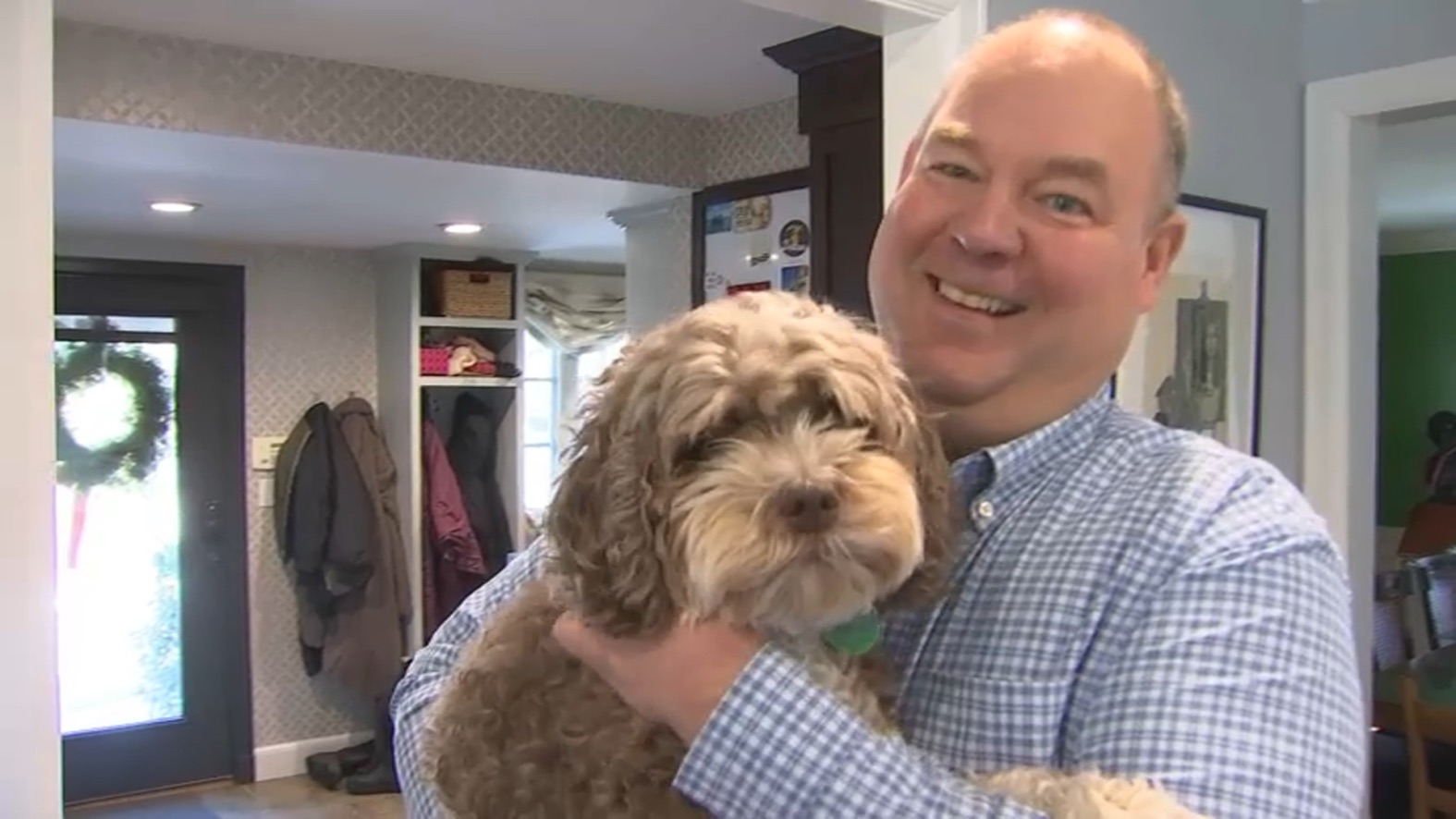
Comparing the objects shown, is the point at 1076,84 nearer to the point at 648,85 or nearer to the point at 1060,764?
the point at 1060,764

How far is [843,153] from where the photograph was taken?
9.18ft

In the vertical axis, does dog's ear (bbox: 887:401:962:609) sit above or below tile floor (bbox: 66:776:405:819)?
above

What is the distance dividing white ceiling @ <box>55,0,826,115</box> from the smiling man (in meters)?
1.79

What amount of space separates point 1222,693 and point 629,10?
107 inches

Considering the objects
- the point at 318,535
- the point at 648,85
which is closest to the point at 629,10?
the point at 648,85

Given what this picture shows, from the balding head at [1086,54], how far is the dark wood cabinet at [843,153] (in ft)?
4.26

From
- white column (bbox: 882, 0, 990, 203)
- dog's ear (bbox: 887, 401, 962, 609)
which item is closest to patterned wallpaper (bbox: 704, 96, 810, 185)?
white column (bbox: 882, 0, 990, 203)

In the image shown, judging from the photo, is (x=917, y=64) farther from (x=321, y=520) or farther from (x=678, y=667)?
(x=321, y=520)

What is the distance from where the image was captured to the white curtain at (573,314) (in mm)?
7926

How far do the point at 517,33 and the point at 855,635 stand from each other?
9.11 feet

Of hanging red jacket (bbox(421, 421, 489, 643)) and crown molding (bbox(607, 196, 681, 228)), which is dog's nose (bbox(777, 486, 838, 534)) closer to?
crown molding (bbox(607, 196, 681, 228))

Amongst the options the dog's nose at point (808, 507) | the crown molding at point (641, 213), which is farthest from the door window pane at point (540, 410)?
the dog's nose at point (808, 507)

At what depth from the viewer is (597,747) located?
1.21m

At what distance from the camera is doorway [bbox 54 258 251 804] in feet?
20.5
